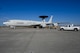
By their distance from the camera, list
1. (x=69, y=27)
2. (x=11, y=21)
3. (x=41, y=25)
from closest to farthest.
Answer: (x=69, y=27)
(x=11, y=21)
(x=41, y=25)

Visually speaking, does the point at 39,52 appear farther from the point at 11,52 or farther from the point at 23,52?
the point at 11,52

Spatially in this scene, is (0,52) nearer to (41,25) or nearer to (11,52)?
(11,52)

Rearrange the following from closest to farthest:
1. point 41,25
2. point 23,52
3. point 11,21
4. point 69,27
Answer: point 23,52, point 69,27, point 11,21, point 41,25

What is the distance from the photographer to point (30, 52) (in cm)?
685

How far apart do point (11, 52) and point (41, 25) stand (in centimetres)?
6235

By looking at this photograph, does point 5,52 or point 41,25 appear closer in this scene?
point 5,52

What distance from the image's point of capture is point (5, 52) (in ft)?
22.5

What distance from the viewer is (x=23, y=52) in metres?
6.82

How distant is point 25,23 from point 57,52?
60.6 m

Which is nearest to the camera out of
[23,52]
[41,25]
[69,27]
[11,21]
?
[23,52]

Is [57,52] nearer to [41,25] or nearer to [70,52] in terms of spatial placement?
[70,52]

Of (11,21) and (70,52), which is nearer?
(70,52)

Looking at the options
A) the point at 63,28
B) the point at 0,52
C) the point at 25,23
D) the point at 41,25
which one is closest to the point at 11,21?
the point at 25,23

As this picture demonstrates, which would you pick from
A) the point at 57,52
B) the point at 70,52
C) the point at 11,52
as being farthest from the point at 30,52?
the point at 70,52
